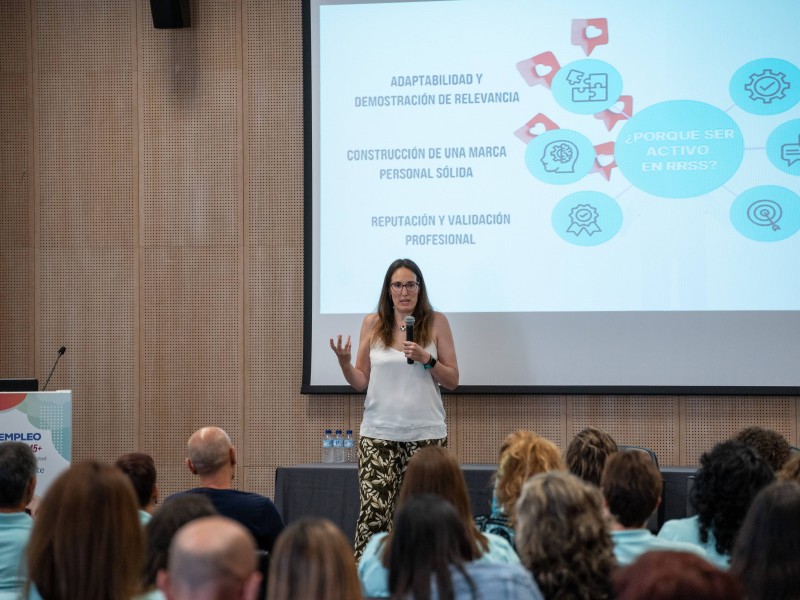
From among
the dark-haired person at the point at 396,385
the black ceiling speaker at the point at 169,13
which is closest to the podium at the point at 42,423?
the dark-haired person at the point at 396,385

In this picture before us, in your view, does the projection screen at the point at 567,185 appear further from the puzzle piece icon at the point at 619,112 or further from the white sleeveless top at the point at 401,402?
the white sleeveless top at the point at 401,402

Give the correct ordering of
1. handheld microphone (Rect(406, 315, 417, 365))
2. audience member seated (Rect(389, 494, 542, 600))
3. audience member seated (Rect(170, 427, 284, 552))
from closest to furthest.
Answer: audience member seated (Rect(389, 494, 542, 600))
audience member seated (Rect(170, 427, 284, 552))
handheld microphone (Rect(406, 315, 417, 365))

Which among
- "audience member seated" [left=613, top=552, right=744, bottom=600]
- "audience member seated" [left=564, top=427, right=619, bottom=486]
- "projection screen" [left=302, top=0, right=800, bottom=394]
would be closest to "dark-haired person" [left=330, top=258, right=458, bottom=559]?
"projection screen" [left=302, top=0, right=800, bottom=394]

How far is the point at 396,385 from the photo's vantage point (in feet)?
14.4

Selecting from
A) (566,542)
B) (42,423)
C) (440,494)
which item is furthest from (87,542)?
(42,423)

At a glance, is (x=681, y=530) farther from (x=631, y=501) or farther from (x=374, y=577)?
(x=374, y=577)

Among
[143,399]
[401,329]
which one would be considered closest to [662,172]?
[401,329]

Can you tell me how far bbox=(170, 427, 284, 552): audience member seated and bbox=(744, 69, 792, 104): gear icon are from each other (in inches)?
141

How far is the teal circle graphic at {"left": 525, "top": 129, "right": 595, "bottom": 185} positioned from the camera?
17.3 ft

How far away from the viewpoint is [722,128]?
5.19m

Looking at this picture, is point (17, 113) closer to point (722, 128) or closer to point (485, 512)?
point (485, 512)

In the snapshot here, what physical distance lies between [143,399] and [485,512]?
221 cm

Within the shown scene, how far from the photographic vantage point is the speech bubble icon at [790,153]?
16.8ft

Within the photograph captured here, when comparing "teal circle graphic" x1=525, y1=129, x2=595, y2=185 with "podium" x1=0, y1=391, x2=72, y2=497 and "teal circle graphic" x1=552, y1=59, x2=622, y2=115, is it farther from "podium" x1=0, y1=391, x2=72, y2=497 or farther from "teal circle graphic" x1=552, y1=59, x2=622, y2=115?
"podium" x1=0, y1=391, x2=72, y2=497
